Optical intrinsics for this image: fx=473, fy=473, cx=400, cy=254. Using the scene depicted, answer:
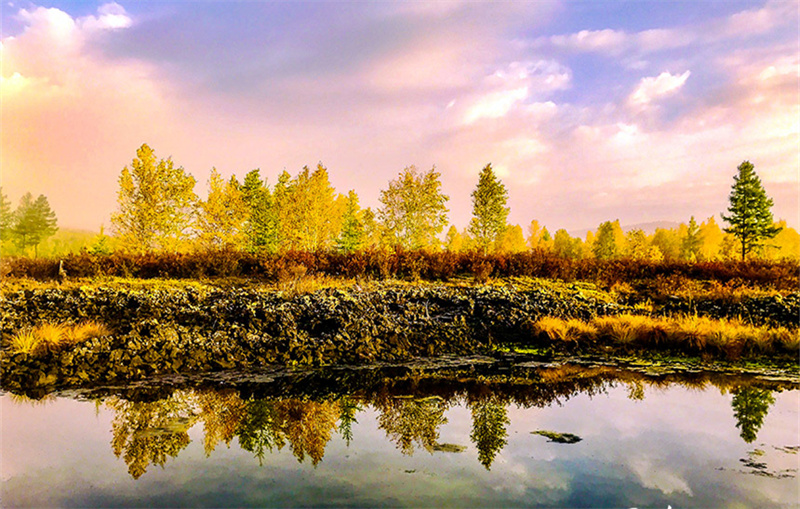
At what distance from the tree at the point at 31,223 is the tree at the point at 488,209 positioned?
46757mm

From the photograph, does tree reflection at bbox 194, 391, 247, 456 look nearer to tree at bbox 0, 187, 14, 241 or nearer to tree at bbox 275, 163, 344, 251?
tree at bbox 275, 163, 344, 251

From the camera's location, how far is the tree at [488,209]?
38531 mm

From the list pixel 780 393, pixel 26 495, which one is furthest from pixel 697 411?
pixel 26 495

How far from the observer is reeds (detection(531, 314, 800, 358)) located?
10484 mm

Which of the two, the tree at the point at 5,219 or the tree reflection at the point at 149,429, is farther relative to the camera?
the tree at the point at 5,219

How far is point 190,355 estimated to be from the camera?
952 centimetres

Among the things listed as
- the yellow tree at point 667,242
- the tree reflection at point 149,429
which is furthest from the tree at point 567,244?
the tree reflection at point 149,429

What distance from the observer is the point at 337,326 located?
11.5 metres

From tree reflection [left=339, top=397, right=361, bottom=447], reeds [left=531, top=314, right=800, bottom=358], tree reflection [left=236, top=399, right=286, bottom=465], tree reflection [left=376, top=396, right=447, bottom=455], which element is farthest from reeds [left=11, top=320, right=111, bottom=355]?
reeds [left=531, top=314, right=800, bottom=358]

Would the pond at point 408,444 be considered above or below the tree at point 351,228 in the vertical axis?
below

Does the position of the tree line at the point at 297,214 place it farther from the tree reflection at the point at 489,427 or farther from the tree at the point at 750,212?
the tree reflection at the point at 489,427

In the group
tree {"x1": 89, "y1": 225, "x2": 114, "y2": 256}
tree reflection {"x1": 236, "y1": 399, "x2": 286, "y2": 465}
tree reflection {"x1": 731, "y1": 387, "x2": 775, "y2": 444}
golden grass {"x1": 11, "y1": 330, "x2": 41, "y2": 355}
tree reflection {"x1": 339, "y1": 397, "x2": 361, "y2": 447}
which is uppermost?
tree {"x1": 89, "y1": 225, "x2": 114, "y2": 256}

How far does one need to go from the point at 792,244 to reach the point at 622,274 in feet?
206

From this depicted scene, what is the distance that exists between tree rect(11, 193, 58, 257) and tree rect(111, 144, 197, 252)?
1206 inches
